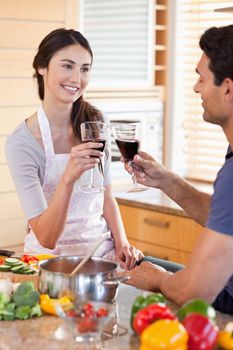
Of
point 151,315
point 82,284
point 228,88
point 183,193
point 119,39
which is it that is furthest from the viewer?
point 119,39

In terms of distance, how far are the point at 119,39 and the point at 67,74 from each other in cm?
149

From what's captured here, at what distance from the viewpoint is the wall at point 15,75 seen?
3828 millimetres

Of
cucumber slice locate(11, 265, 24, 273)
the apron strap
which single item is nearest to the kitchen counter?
cucumber slice locate(11, 265, 24, 273)

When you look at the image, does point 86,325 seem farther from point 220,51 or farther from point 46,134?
point 46,134

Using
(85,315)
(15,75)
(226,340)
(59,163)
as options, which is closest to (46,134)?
(59,163)

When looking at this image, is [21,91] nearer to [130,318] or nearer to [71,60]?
[71,60]

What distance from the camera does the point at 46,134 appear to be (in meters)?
3.06

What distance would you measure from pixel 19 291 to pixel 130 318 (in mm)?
324

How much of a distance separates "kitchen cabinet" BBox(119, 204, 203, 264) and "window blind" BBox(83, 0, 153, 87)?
2.56 feet

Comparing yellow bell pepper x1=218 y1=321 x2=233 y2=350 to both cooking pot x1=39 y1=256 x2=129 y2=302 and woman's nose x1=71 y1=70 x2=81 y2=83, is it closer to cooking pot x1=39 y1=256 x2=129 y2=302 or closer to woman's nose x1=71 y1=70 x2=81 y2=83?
cooking pot x1=39 y1=256 x2=129 y2=302

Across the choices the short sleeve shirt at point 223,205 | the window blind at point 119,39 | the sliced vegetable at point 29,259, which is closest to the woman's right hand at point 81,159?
the sliced vegetable at point 29,259

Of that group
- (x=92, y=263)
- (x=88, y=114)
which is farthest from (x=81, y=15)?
(x=92, y=263)

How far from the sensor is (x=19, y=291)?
6.97ft

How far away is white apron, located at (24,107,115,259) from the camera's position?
3045mm
